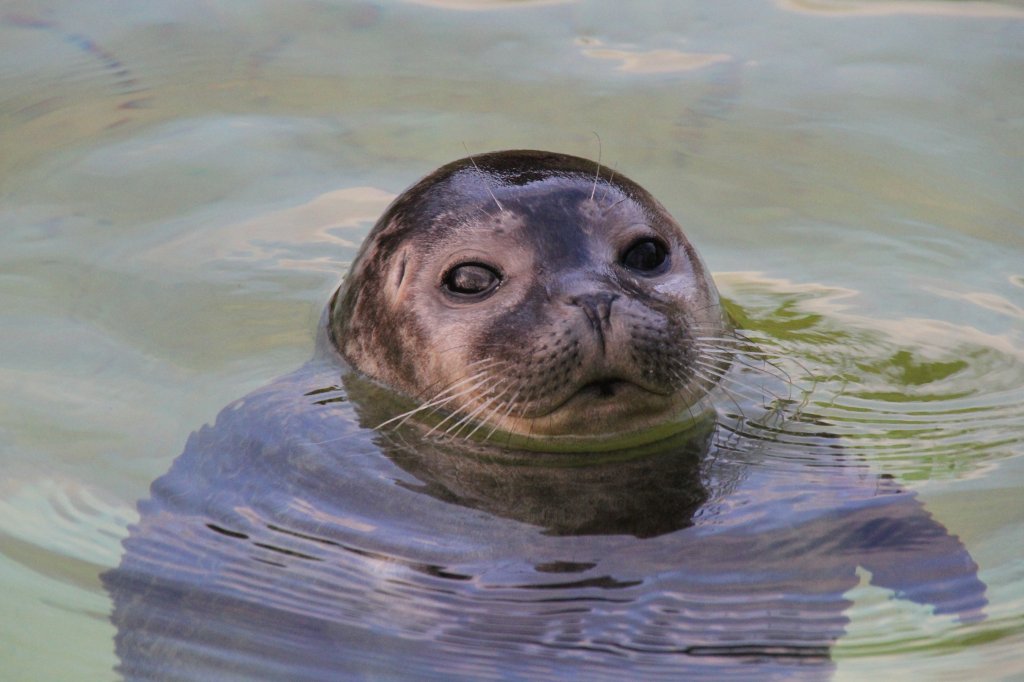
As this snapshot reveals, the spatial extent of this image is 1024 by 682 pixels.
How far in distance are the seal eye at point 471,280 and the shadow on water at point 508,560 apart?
50 cm

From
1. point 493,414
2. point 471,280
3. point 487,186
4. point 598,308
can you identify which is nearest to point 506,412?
point 493,414

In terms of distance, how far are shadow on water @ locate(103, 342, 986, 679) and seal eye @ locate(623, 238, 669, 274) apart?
1.95 ft

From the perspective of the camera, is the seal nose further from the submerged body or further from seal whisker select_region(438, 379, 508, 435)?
seal whisker select_region(438, 379, 508, 435)

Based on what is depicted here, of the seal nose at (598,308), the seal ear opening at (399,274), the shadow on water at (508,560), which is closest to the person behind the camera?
the shadow on water at (508,560)

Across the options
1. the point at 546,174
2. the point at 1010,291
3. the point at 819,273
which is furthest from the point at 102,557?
the point at 1010,291

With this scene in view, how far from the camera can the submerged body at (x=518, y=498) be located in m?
3.92

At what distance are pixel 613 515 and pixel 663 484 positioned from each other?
0.26 meters

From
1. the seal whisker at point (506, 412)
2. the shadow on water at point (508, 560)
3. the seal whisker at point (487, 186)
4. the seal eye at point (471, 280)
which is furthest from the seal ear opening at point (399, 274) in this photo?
the seal whisker at point (506, 412)

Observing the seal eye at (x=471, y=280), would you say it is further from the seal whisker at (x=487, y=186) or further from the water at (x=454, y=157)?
the water at (x=454, y=157)

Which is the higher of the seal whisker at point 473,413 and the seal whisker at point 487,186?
the seal whisker at point 487,186

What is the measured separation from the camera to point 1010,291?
6320 millimetres

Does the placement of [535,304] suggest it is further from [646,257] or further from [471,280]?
[646,257]

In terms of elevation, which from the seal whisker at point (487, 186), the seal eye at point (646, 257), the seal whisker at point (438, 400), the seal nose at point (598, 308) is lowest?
the seal whisker at point (438, 400)

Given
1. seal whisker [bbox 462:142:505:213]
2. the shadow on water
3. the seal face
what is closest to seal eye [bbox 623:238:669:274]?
the seal face
